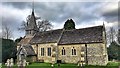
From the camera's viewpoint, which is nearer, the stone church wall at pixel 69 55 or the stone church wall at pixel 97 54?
the stone church wall at pixel 97 54

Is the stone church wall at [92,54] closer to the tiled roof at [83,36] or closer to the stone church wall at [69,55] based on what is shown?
the stone church wall at [69,55]

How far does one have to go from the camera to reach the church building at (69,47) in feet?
93.2

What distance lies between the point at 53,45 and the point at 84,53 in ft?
22.9

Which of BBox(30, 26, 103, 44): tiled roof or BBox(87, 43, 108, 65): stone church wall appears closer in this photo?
BBox(87, 43, 108, 65): stone church wall

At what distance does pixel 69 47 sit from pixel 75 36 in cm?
261

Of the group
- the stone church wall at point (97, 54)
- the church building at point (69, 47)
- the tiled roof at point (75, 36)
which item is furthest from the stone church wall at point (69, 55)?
the stone church wall at point (97, 54)

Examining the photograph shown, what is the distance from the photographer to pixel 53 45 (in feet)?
108

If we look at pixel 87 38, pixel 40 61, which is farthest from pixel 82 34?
pixel 40 61

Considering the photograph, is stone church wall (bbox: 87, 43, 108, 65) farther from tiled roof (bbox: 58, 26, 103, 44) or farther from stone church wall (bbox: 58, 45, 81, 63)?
stone church wall (bbox: 58, 45, 81, 63)

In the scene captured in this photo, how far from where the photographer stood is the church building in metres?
28.4

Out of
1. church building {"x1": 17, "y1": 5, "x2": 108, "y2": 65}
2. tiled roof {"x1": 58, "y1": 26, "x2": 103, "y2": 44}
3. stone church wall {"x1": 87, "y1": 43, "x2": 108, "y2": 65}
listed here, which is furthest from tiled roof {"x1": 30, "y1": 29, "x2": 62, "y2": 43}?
stone church wall {"x1": 87, "y1": 43, "x2": 108, "y2": 65}

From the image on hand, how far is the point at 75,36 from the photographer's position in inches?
1267

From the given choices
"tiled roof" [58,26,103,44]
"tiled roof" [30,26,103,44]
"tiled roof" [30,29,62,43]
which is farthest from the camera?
"tiled roof" [30,29,62,43]

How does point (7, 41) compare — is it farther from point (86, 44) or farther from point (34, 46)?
point (86, 44)
